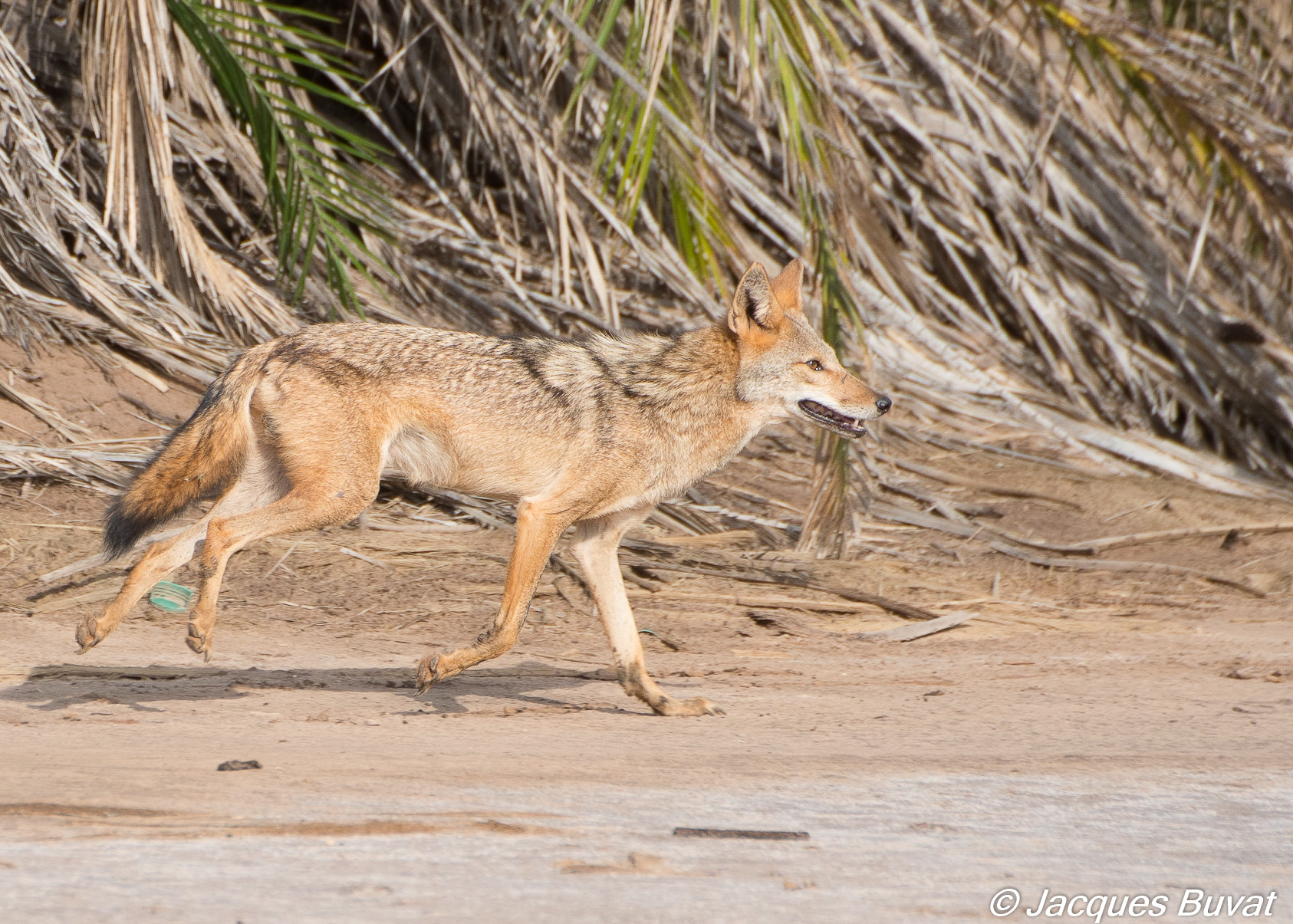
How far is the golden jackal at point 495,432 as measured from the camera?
17.2 ft

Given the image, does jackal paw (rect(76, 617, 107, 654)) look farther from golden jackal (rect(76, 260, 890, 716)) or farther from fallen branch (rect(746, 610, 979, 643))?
fallen branch (rect(746, 610, 979, 643))

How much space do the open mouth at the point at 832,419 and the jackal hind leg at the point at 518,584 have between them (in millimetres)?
1192

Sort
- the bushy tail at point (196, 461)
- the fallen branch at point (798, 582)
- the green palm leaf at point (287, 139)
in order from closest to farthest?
the bushy tail at point (196, 461), the fallen branch at point (798, 582), the green palm leaf at point (287, 139)

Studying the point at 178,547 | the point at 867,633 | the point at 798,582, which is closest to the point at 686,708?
the point at 178,547

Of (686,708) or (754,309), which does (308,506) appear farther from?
(754,309)

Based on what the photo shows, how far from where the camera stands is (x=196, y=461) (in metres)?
5.42

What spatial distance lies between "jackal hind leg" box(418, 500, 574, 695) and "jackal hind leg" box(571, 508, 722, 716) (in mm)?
280

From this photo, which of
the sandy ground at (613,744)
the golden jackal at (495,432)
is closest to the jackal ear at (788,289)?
the golden jackal at (495,432)

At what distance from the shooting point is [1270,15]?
1312 cm

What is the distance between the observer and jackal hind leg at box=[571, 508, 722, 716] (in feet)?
17.8

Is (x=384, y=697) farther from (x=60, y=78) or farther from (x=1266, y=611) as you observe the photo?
(x=60, y=78)

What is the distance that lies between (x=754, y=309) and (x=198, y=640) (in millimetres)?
2695

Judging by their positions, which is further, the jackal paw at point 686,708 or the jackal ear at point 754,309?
the jackal ear at point 754,309

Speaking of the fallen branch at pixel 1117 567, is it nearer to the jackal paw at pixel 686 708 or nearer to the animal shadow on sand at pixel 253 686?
the animal shadow on sand at pixel 253 686
